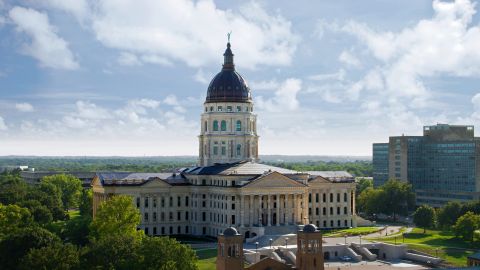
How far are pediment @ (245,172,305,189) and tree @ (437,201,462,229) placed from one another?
34.2m

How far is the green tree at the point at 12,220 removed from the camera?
11612cm

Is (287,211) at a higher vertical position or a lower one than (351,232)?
higher

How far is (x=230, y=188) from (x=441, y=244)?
133 feet

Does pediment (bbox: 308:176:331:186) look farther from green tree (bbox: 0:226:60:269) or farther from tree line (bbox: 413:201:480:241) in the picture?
green tree (bbox: 0:226:60:269)

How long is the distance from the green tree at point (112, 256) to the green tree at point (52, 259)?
79.6 inches

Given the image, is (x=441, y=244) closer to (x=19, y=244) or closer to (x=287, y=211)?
(x=287, y=211)

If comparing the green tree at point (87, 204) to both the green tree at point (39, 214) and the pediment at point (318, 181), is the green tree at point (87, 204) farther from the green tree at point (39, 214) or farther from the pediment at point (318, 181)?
the pediment at point (318, 181)

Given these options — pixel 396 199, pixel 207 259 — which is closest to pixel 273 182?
pixel 207 259

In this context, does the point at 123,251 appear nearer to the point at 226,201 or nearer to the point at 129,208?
the point at 129,208

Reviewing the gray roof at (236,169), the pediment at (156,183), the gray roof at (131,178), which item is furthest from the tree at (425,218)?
the pediment at (156,183)

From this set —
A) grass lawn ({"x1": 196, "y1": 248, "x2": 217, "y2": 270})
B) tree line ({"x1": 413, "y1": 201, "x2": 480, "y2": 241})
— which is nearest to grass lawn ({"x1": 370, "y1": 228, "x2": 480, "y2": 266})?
tree line ({"x1": 413, "y1": 201, "x2": 480, "y2": 241})

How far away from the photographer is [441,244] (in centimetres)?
13550

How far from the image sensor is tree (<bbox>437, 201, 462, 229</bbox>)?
509 feet

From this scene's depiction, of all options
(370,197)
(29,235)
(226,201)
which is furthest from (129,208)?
(370,197)
